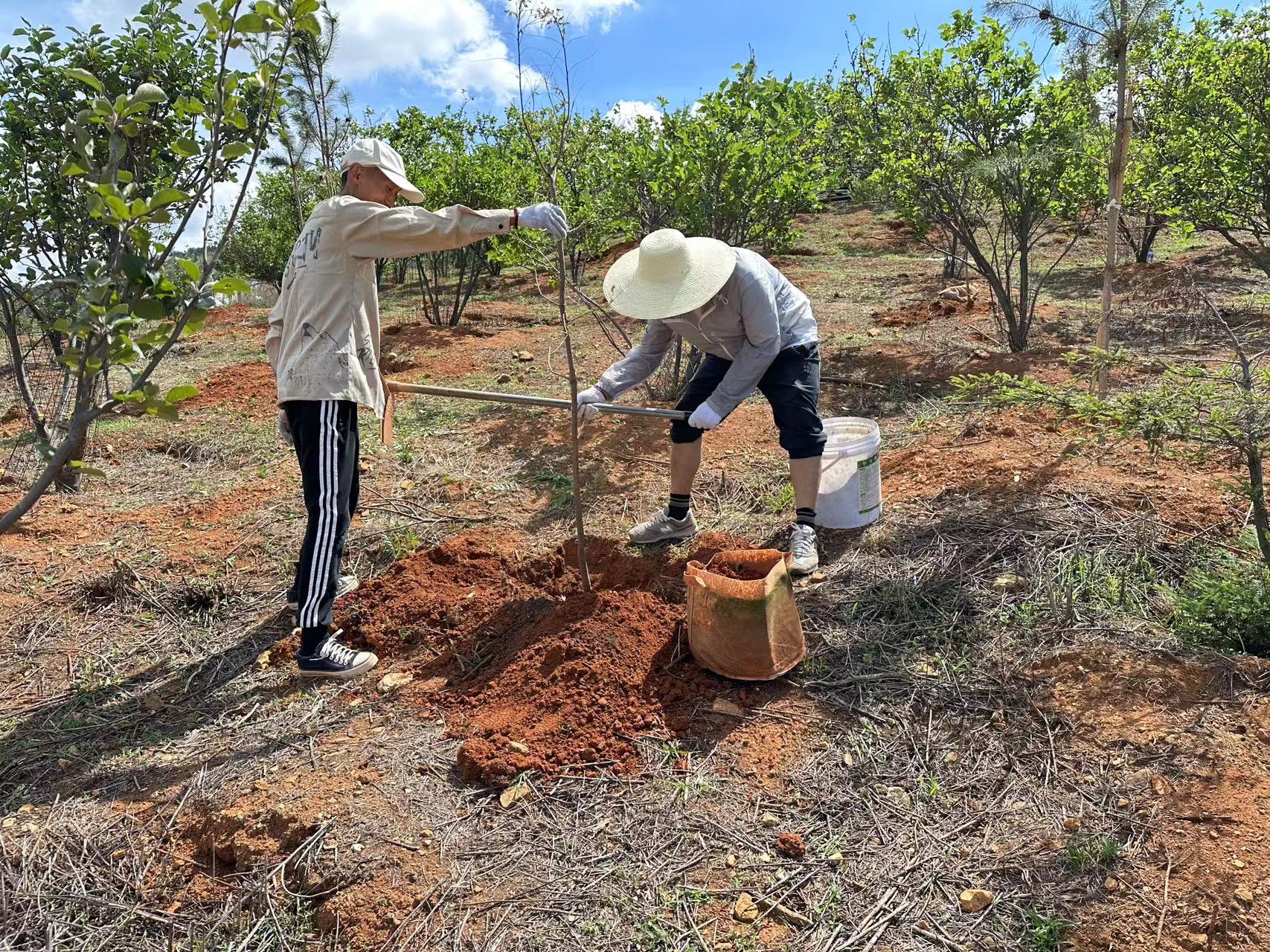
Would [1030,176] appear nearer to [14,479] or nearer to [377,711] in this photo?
[377,711]

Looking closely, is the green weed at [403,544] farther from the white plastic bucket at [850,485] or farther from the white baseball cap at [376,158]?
the white plastic bucket at [850,485]

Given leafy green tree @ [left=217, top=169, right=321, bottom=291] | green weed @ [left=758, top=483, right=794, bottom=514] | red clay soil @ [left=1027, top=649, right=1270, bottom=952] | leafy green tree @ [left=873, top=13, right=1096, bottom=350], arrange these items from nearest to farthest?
red clay soil @ [left=1027, top=649, right=1270, bottom=952], green weed @ [left=758, top=483, right=794, bottom=514], leafy green tree @ [left=873, top=13, right=1096, bottom=350], leafy green tree @ [left=217, top=169, right=321, bottom=291]

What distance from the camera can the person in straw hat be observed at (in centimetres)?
318

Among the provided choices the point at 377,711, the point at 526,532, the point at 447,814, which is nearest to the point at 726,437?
the point at 526,532

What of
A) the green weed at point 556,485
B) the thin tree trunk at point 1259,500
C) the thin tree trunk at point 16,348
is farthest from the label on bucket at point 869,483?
the thin tree trunk at point 16,348

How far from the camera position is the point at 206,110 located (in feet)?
5.94

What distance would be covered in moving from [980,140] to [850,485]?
4568 mm

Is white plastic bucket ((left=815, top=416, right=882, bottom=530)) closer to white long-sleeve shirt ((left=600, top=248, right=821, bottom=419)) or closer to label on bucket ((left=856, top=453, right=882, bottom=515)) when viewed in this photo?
label on bucket ((left=856, top=453, right=882, bottom=515))

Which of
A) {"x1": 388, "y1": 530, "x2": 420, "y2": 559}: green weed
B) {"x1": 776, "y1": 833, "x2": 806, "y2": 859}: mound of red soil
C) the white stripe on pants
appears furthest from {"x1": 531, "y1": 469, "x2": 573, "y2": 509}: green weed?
{"x1": 776, "y1": 833, "x2": 806, "y2": 859}: mound of red soil

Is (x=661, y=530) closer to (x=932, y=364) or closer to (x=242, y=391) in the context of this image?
(x=932, y=364)

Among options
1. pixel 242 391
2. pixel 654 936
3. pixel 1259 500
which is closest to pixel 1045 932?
pixel 654 936

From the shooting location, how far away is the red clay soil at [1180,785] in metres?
1.86

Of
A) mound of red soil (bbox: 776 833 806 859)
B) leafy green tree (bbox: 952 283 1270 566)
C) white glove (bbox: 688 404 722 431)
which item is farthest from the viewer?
white glove (bbox: 688 404 722 431)

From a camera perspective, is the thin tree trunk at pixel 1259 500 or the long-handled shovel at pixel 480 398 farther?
the long-handled shovel at pixel 480 398
